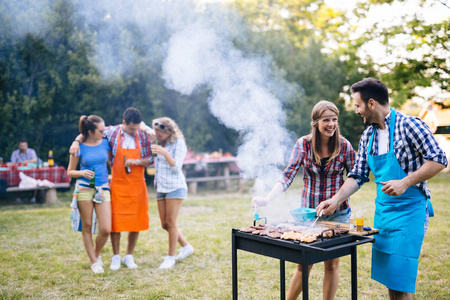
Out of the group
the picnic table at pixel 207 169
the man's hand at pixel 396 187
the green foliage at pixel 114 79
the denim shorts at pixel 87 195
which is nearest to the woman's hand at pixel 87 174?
the denim shorts at pixel 87 195

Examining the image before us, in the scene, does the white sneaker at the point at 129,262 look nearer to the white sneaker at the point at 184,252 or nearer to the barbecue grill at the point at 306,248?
the white sneaker at the point at 184,252

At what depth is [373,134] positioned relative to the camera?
99.6 inches

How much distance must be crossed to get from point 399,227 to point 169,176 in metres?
2.67

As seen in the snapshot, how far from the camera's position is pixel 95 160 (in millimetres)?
4305

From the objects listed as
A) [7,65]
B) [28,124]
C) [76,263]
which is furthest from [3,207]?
[76,263]

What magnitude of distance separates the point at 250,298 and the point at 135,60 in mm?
8906

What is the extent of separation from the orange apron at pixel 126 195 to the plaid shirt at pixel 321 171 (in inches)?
82.9

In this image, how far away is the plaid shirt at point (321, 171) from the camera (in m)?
2.89

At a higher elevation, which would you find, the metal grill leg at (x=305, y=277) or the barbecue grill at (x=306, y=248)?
the barbecue grill at (x=306, y=248)

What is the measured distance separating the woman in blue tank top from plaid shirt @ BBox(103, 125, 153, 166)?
5.0 inches

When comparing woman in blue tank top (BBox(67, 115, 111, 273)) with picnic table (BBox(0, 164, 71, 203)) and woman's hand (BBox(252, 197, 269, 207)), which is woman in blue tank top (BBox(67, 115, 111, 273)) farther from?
picnic table (BBox(0, 164, 71, 203))

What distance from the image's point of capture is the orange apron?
4414 millimetres

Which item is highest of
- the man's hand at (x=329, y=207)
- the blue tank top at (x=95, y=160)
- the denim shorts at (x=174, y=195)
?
the blue tank top at (x=95, y=160)

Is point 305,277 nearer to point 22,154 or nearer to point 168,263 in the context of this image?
point 168,263
